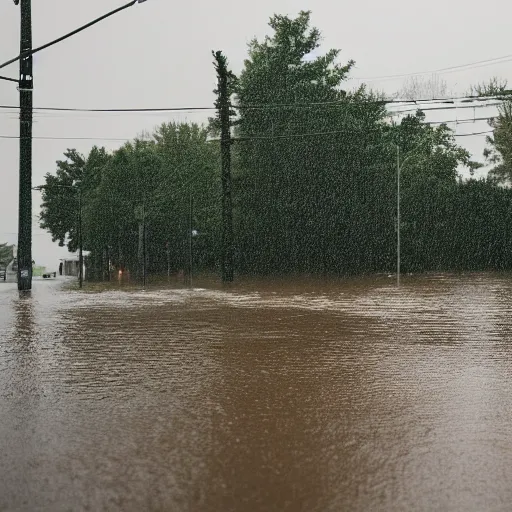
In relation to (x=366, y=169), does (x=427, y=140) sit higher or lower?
higher

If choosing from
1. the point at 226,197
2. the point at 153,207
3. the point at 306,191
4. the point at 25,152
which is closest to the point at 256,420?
the point at 25,152

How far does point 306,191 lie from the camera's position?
51031mm

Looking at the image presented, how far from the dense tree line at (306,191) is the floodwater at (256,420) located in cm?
3430

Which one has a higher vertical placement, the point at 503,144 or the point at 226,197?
the point at 503,144

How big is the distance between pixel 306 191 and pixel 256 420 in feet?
148

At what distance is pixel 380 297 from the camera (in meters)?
25.5

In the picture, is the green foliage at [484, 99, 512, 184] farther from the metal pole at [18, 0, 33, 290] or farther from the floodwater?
the floodwater

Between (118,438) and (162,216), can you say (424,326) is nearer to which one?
(118,438)

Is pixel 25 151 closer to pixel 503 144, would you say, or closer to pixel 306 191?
pixel 306 191

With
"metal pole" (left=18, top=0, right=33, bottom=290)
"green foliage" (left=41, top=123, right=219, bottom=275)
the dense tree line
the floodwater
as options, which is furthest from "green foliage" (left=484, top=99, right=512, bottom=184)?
the floodwater

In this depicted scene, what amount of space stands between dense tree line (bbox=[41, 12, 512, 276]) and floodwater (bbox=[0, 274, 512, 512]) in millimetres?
34296

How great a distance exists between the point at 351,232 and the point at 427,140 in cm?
1635

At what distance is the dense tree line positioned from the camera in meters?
51.2

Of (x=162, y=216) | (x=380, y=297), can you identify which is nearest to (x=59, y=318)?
(x=380, y=297)
